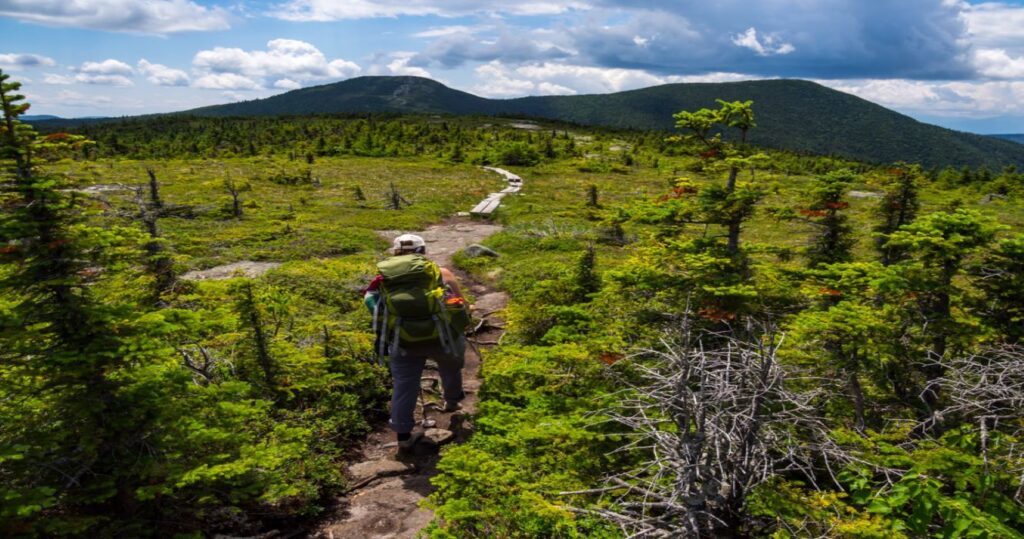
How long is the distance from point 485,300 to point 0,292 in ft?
33.8

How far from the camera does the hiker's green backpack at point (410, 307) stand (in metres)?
6.26

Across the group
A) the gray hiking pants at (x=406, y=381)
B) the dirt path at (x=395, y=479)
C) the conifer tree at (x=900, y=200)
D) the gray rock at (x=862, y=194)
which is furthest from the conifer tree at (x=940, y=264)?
the gray rock at (x=862, y=194)

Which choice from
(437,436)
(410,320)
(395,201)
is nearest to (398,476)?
(437,436)

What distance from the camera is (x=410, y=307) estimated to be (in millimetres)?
6266

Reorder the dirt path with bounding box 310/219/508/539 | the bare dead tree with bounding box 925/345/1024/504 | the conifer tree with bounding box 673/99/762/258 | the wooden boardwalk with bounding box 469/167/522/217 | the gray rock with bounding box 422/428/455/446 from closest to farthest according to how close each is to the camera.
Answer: the bare dead tree with bounding box 925/345/1024/504 < the dirt path with bounding box 310/219/508/539 < the gray rock with bounding box 422/428/455/446 < the conifer tree with bounding box 673/99/762/258 < the wooden boardwalk with bounding box 469/167/522/217

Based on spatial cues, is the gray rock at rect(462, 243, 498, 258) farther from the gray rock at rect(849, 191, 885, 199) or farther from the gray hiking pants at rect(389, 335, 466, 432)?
the gray rock at rect(849, 191, 885, 199)

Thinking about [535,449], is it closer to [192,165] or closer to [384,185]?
[384,185]

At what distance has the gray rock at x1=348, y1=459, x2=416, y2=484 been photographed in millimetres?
6177

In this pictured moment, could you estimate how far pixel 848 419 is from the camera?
5.61 metres

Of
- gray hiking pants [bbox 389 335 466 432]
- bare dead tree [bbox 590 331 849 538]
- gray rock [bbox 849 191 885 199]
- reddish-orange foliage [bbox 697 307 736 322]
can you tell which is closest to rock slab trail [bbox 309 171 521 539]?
gray hiking pants [bbox 389 335 466 432]

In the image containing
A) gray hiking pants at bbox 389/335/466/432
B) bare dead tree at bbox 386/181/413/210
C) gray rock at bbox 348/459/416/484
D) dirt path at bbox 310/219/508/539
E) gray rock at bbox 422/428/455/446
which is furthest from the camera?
bare dead tree at bbox 386/181/413/210

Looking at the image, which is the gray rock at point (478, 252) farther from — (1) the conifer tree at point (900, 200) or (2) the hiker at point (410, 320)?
(1) the conifer tree at point (900, 200)

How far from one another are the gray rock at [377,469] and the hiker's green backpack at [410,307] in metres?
1.38

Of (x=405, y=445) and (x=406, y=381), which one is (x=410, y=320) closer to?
(x=406, y=381)
